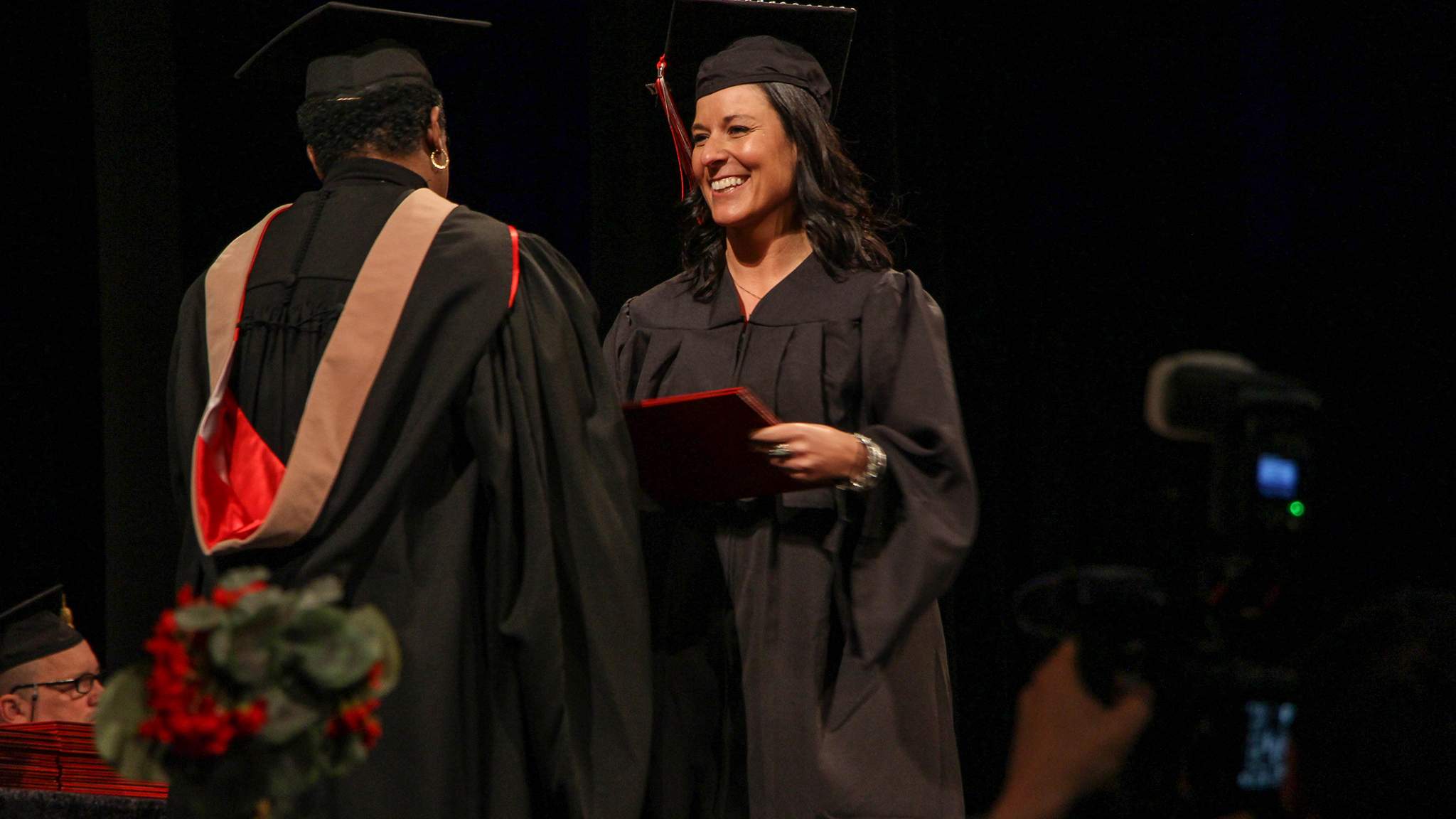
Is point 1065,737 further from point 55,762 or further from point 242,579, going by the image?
point 55,762

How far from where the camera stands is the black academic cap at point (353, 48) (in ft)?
8.36

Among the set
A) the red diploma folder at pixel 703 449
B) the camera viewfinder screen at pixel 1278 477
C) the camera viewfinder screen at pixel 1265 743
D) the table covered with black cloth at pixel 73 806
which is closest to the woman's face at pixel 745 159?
the red diploma folder at pixel 703 449

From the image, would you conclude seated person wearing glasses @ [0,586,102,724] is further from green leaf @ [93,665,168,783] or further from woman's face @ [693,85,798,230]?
green leaf @ [93,665,168,783]

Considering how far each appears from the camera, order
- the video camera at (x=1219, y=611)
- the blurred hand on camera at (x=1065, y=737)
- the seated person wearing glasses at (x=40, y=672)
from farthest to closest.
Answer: the seated person wearing glasses at (x=40, y=672) → the blurred hand on camera at (x=1065, y=737) → the video camera at (x=1219, y=611)

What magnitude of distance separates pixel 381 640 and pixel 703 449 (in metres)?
0.90

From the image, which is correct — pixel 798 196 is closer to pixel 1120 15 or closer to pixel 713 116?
pixel 713 116

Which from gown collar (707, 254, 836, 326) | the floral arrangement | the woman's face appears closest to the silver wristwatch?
gown collar (707, 254, 836, 326)

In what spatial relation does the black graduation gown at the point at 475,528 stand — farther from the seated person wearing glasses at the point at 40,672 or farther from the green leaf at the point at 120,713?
the seated person wearing glasses at the point at 40,672

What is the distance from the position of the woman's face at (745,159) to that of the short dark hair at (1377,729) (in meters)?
1.39

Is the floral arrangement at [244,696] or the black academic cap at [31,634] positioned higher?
the floral arrangement at [244,696]

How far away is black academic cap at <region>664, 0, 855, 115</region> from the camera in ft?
9.49

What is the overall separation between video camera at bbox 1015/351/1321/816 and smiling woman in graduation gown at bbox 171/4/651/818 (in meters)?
0.79

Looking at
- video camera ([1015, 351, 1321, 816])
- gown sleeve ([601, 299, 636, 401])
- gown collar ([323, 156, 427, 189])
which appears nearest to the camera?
video camera ([1015, 351, 1321, 816])

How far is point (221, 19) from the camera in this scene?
179 inches
